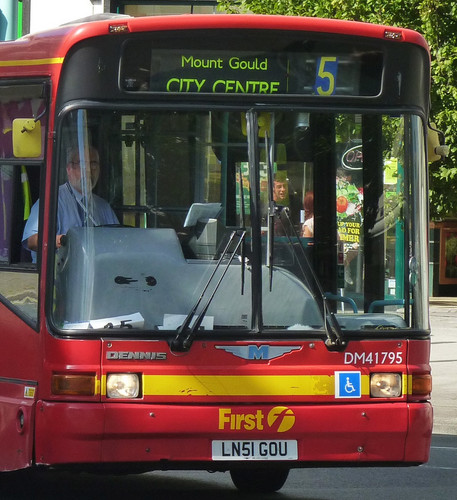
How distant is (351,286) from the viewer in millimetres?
7207

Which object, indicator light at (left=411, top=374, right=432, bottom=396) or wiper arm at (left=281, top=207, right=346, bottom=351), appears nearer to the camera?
wiper arm at (left=281, top=207, right=346, bottom=351)

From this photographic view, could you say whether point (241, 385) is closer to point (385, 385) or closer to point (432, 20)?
point (385, 385)

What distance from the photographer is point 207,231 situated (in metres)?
6.99

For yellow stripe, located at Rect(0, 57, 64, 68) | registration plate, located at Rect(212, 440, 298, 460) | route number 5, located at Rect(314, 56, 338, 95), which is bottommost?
registration plate, located at Rect(212, 440, 298, 460)

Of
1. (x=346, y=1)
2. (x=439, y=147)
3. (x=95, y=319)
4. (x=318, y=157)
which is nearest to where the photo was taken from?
(x=95, y=319)

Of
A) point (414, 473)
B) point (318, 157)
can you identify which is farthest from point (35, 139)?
point (414, 473)

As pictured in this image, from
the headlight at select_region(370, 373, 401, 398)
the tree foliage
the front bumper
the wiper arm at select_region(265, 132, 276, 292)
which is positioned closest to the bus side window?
Answer: the front bumper

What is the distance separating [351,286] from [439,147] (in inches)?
45.4

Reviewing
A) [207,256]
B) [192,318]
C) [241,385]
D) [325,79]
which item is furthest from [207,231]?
[325,79]

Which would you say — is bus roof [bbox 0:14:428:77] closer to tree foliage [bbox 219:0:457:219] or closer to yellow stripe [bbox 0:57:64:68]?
yellow stripe [bbox 0:57:64:68]

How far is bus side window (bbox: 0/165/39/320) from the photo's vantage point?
712 cm

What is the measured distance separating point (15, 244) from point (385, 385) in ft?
6.68

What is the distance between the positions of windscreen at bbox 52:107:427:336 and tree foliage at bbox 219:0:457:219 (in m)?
17.1

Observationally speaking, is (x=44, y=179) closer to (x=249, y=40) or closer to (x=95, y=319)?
(x=95, y=319)
